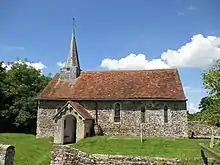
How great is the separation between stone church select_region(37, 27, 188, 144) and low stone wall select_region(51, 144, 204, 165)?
50.1 feet

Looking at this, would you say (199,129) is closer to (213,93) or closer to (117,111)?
(117,111)

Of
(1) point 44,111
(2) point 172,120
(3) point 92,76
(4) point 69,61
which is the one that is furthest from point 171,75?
(1) point 44,111

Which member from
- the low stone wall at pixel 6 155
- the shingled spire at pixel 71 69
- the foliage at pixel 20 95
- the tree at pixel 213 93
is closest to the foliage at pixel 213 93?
the tree at pixel 213 93

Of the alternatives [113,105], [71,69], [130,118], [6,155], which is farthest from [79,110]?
[6,155]

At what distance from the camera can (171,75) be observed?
115ft

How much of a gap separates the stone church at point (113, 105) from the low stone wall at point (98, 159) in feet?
50.1

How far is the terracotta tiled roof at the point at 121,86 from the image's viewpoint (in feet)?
108

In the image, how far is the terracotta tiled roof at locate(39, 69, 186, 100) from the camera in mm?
32938

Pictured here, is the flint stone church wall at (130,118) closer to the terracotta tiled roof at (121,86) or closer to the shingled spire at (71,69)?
the terracotta tiled roof at (121,86)

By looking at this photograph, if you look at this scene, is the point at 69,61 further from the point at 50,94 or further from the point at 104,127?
the point at 104,127

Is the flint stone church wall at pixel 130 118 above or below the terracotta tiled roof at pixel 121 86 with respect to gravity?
below

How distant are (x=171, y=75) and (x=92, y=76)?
1017 cm

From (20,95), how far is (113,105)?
1732 cm

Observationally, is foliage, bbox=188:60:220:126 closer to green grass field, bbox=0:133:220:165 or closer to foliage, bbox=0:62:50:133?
green grass field, bbox=0:133:220:165
